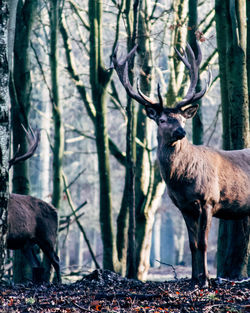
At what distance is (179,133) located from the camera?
711 cm

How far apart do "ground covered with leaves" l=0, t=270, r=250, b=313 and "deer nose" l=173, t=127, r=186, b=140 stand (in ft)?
6.04

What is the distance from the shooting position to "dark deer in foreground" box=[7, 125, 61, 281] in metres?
9.84

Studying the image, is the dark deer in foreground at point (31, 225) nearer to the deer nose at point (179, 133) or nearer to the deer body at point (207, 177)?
the deer body at point (207, 177)

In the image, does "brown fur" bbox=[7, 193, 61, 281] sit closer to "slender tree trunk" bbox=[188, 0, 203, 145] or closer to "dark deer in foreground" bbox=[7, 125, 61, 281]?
"dark deer in foreground" bbox=[7, 125, 61, 281]

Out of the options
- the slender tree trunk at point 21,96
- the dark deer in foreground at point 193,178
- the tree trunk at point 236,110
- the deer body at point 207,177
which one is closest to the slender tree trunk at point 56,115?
the slender tree trunk at point 21,96

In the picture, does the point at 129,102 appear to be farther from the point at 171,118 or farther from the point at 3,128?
the point at 3,128

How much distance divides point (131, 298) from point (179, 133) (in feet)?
7.18

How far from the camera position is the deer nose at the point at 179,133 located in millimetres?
7094

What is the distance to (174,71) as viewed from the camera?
1477 cm

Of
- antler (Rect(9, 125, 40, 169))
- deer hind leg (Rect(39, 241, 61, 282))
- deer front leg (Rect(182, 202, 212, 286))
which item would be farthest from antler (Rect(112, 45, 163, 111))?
deer hind leg (Rect(39, 241, 61, 282))

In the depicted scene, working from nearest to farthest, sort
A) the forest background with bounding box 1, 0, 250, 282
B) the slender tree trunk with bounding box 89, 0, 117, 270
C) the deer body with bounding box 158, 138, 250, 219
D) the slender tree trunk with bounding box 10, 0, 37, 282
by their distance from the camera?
the deer body with bounding box 158, 138, 250, 219 → the forest background with bounding box 1, 0, 250, 282 → the slender tree trunk with bounding box 10, 0, 37, 282 → the slender tree trunk with bounding box 89, 0, 117, 270

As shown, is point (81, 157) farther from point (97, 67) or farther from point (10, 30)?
point (10, 30)

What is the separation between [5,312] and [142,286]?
2.35m

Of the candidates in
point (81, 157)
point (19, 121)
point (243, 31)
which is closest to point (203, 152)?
Result: point (243, 31)
